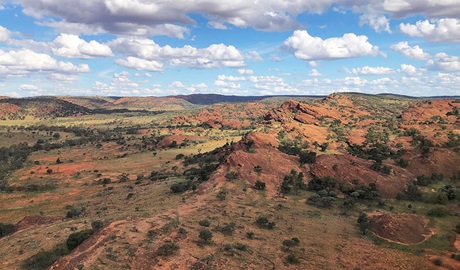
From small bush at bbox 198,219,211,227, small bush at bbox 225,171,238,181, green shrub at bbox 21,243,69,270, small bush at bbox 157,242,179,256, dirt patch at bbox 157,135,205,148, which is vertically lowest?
dirt patch at bbox 157,135,205,148

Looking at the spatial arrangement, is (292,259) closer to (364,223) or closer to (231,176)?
(364,223)

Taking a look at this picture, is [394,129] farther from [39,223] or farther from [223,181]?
[39,223]

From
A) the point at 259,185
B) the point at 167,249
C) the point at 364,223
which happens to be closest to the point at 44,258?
the point at 167,249

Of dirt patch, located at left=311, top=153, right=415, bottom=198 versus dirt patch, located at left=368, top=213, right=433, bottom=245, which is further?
dirt patch, located at left=311, top=153, right=415, bottom=198

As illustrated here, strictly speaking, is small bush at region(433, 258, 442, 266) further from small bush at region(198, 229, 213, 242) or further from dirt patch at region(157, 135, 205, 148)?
dirt patch at region(157, 135, 205, 148)

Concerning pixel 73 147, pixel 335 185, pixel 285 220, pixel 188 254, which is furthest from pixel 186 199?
pixel 73 147

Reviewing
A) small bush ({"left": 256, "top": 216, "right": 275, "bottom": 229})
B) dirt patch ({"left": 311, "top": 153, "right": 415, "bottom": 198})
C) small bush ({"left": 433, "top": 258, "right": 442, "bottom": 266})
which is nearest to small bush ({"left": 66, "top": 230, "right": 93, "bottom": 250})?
small bush ({"left": 256, "top": 216, "right": 275, "bottom": 229})
